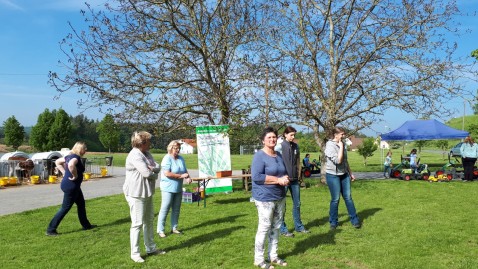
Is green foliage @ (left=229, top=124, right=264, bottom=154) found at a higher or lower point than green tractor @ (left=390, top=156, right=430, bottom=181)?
higher

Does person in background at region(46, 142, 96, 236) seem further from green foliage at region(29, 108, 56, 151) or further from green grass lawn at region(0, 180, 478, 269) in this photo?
green foliage at region(29, 108, 56, 151)

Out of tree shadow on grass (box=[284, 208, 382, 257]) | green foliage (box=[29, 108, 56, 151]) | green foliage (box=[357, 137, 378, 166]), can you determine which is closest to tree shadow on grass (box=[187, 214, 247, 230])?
tree shadow on grass (box=[284, 208, 382, 257])

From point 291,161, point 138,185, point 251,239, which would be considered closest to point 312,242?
point 251,239

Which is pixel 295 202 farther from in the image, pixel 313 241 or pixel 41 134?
pixel 41 134

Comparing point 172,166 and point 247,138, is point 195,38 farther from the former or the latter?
point 172,166

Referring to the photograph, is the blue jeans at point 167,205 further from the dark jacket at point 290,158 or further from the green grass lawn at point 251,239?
the dark jacket at point 290,158

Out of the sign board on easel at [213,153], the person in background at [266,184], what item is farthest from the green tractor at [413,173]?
the person in background at [266,184]

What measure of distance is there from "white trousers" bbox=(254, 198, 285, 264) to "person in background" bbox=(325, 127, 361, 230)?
6.62 ft

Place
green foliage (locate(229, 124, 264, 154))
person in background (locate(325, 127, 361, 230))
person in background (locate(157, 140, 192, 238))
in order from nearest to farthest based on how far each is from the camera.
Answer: person in background (locate(157, 140, 192, 238)) → person in background (locate(325, 127, 361, 230)) → green foliage (locate(229, 124, 264, 154))

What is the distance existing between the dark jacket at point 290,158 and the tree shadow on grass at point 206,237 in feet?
5.14

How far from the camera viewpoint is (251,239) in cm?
641

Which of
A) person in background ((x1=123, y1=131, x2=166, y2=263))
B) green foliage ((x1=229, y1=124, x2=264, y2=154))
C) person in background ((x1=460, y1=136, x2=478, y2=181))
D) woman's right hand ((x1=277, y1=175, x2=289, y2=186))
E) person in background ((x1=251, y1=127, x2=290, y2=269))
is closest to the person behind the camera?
woman's right hand ((x1=277, y1=175, x2=289, y2=186))

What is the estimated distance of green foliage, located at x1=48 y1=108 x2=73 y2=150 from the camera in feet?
182

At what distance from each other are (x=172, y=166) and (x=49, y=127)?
56.4 meters
